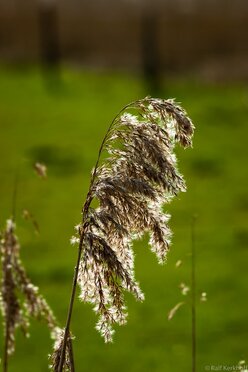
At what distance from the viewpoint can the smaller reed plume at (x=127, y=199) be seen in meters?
3.60

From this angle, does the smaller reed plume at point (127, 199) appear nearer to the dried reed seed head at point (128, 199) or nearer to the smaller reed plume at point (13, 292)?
the dried reed seed head at point (128, 199)

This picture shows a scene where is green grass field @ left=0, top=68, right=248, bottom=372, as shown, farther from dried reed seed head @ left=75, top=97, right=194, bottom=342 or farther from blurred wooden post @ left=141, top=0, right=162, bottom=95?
dried reed seed head @ left=75, top=97, right=194, bottom=342

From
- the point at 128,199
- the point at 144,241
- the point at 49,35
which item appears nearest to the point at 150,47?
the point at 49,35

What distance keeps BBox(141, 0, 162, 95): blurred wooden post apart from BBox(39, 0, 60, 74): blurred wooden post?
204 centimetres

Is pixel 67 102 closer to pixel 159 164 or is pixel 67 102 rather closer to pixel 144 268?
pixel 144 268

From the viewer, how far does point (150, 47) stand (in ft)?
76.7

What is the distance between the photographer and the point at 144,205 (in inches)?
146

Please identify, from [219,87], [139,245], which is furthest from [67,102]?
[139,245]

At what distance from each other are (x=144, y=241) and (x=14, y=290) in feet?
26.2

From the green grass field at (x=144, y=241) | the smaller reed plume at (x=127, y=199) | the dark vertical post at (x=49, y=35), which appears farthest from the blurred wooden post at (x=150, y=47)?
the smaller reed plume at (x=127, y=199)

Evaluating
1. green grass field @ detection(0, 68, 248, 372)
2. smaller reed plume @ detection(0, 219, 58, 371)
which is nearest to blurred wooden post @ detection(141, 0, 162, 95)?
green grass field @ detection(0, 68, 248, 372)

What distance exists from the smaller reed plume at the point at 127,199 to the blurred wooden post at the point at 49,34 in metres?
20.4

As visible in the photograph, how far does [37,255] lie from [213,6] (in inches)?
538

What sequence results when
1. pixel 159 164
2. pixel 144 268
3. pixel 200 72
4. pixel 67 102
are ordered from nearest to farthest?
pixel 159 164
pixel 144 268
pixel 67 102
pixel 200 72
